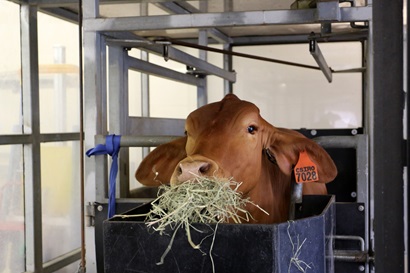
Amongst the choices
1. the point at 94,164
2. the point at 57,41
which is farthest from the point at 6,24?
the point at 94,164

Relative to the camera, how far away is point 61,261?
15.5ft

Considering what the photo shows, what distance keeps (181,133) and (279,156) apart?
86.0 inches

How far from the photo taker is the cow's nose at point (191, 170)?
2.01 meters

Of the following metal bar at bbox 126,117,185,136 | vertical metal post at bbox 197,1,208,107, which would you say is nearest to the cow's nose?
metal bar at bbox 126,117,185,136

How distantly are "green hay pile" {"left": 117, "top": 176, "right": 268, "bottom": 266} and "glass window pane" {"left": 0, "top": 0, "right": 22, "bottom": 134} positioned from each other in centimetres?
247

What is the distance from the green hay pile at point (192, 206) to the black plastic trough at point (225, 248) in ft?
0.08

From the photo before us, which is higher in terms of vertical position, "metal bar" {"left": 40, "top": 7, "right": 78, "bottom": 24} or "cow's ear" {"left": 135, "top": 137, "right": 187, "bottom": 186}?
"metal bar" {"left": 40, "top": 7, "right": 78, "bottom": 24}

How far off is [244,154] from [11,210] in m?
2.23

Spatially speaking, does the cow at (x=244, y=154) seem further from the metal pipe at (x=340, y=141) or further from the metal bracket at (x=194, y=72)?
the metal bracket at (x=194, y=72)

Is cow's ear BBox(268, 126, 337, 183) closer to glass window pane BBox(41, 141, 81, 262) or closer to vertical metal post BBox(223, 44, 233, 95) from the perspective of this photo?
glass window pane BBox(41, 141, 81, 262)

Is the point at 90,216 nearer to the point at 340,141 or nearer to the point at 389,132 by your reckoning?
the point at 340,141

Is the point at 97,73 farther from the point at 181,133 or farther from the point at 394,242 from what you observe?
the point at 181,133

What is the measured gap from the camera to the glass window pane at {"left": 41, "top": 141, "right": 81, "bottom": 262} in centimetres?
473

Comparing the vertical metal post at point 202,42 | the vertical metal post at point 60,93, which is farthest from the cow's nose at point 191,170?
the vertical metal post at point 60,93
